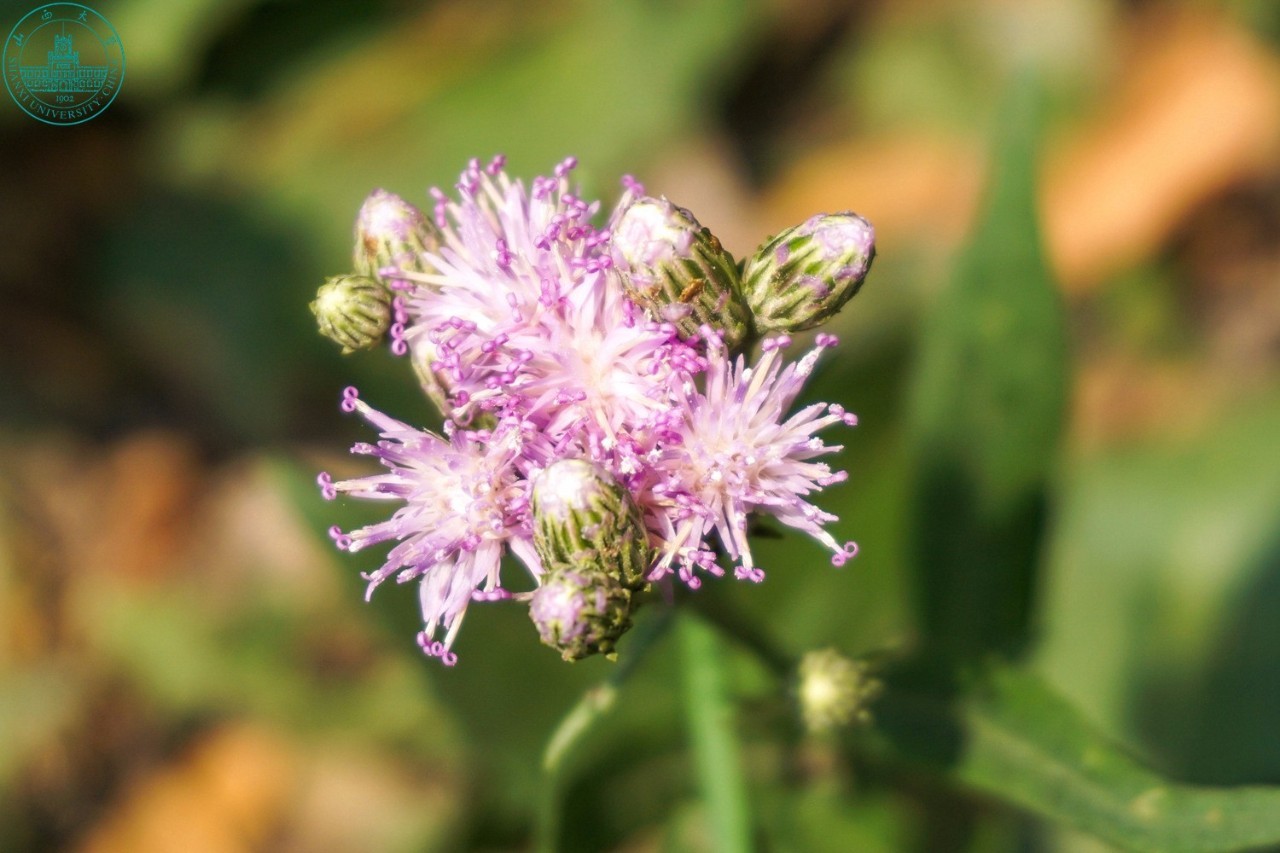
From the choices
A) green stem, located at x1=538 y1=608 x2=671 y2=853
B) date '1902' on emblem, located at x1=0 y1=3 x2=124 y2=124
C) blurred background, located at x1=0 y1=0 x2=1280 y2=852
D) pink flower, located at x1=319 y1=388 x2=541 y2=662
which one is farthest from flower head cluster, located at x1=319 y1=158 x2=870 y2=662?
date '1902' on emblem, located at x1=0 y1=3 x2=124 y2=124

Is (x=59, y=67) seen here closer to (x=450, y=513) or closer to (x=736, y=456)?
(x=450, y=513)

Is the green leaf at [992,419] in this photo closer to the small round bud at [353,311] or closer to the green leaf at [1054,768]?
the green leaf at [1054,768]

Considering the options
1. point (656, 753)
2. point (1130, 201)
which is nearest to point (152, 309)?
point (656, 753)

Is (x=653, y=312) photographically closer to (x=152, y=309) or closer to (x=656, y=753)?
(x=656, y=753)

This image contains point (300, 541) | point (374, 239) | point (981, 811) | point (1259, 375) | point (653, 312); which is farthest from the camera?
point (300, 541)

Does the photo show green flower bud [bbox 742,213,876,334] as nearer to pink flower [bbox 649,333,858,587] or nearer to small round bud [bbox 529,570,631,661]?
pink flower [bbox 649,333,858,587]

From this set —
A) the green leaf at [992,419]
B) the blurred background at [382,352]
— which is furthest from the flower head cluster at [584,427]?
the blurred background at [382,352]
